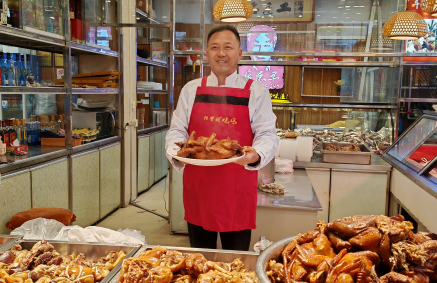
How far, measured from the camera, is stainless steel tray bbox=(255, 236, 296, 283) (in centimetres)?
95

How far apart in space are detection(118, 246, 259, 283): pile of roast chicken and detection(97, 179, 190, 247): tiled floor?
111 inches

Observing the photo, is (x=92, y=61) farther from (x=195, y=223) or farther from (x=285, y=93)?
(x=195, y=223)

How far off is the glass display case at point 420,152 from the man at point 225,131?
1.21m

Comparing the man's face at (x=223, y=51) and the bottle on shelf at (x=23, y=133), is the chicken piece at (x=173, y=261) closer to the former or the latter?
the man's face at (x=223, y=51)

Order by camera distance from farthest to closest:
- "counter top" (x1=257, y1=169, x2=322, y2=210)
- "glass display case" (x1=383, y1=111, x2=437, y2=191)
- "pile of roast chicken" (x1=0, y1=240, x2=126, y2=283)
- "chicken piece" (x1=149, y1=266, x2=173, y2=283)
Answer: "counter top" (x1=257, y1=169, x2=322, y2=210)
"glass display case" (x1=383, y1=111, x2=437, y2=191)
"pile of roast chicken" (x1=0, y1=240, x2=126, y2=283)
"chicken piece" (x1=149, y1=266, x2=173, y2=283)

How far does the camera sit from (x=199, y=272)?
3.79ft

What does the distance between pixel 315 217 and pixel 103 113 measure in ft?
10.3

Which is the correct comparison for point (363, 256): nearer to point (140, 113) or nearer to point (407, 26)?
point (407, 26)

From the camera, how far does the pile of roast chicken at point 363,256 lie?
92cm

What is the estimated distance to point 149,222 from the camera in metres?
4.86

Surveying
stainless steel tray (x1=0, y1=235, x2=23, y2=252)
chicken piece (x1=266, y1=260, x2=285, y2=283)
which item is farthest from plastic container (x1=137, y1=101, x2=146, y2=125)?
chicken piece (x1=266, y1=260, x2=285, y2=283)

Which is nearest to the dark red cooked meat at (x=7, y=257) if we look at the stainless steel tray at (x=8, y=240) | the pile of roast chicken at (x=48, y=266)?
the pile of roast chicken at (x=48, y=266)

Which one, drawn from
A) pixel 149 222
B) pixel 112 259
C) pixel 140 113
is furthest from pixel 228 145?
pixel 140 113

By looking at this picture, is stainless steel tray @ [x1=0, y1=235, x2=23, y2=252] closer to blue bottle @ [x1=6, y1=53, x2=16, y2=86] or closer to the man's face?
the man's face
